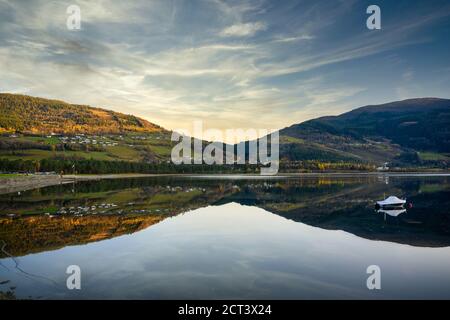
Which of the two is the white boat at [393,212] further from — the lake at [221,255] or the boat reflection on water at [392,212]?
the lake at [221,255]

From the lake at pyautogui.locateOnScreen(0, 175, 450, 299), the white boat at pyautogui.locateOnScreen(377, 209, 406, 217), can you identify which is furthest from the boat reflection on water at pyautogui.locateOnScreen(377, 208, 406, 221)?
the lake at pyautogui.locateOnScreen(0, 175, 450, 299)

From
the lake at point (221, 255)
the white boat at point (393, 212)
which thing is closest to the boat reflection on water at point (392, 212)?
the white boat at point (393, 212)

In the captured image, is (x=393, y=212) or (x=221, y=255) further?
(x=393, y=212)

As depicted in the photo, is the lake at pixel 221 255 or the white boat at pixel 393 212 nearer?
the lake at pixel 221 255

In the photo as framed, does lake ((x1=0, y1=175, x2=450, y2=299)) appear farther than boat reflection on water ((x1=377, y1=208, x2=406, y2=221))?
No

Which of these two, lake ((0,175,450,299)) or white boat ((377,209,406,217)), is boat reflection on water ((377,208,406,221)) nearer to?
white boat ((377,209,406,217))

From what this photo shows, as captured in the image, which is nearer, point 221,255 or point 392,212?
point 221,255

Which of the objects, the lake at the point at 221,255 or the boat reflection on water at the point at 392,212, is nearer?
the lake at the point at 221,255

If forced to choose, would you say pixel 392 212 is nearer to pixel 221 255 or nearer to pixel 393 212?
pixel 393 212

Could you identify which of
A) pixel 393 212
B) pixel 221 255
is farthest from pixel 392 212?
pixel 221 255
